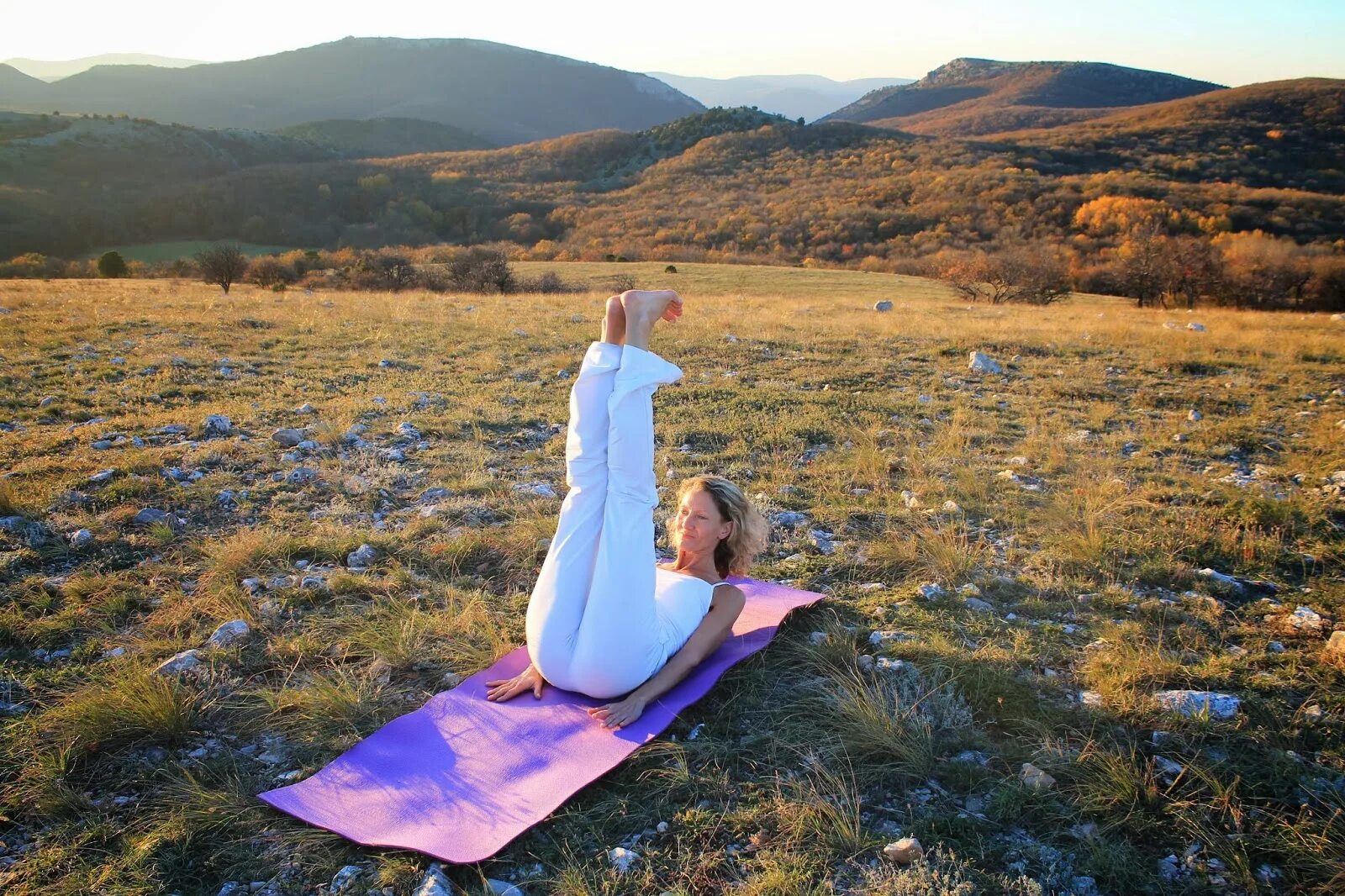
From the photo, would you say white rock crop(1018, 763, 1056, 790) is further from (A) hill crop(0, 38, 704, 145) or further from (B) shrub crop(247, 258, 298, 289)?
(A) hill crop(0, 38, 704, 145)

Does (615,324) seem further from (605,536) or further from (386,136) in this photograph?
(386,136)

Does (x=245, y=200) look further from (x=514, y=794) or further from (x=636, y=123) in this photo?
(x=636, y=123)

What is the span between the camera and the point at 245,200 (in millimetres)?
59406

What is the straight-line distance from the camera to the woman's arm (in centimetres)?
305

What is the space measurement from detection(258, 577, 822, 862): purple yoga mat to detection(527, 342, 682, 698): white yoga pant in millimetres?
231

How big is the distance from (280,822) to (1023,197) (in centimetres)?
5365

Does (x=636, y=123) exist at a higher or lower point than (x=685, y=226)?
higher

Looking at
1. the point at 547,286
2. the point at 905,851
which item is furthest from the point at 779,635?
the point at 547,286

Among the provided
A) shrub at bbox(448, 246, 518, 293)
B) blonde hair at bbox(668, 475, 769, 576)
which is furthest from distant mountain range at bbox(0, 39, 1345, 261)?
blonde hair at bbox(668, 475, 769, 576)

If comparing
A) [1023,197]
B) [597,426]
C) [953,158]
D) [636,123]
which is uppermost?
[636,123]

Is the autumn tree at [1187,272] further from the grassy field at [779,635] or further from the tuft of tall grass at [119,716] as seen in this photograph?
the tuft of tall grass at [119,716]

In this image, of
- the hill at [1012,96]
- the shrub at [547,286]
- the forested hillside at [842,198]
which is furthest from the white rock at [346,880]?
the hill at [1012,96]

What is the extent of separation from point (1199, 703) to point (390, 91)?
19271 cm

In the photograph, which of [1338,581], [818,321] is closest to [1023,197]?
[818,321]
